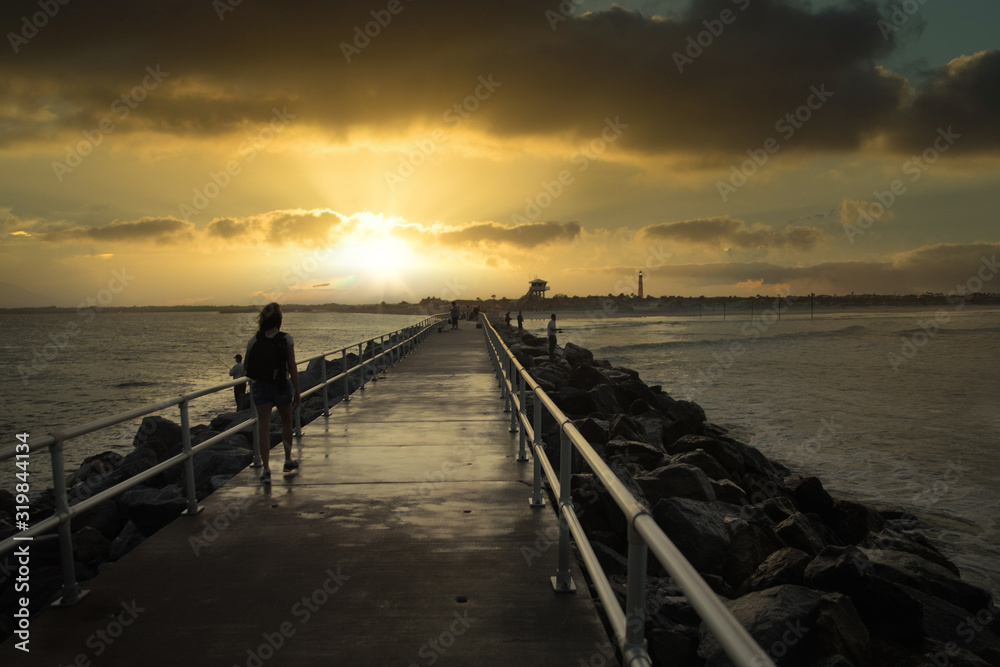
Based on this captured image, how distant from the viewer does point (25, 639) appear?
2955 millimetres

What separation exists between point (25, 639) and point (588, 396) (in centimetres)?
1093

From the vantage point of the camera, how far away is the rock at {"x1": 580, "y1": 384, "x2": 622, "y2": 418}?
12914 millimetres

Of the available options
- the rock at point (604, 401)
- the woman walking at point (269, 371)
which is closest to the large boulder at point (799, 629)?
the woman walking at point (269, 371)

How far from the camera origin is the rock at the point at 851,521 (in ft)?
24.4

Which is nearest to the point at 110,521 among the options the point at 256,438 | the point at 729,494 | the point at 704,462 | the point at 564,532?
the point at 256,438

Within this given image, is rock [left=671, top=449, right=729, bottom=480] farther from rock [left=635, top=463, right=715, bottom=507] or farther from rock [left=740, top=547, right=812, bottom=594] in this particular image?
rock [left=740, top=547, right=812, bottom=594]

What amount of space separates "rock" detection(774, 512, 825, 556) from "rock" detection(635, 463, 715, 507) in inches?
30.3

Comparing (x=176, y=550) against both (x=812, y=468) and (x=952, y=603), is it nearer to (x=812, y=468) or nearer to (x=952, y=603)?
(x=952, y=603)

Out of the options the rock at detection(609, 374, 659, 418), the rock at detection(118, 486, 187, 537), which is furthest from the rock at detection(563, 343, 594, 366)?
the rock at detection(118, 486, 187, 537)

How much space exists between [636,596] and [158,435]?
1218 centimetres

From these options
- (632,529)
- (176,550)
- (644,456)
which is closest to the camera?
(632,529)

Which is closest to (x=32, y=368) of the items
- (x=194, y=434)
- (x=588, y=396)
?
(x=194, y=434)

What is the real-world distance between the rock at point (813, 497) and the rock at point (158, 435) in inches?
423

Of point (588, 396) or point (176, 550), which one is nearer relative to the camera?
point (176, 550)
